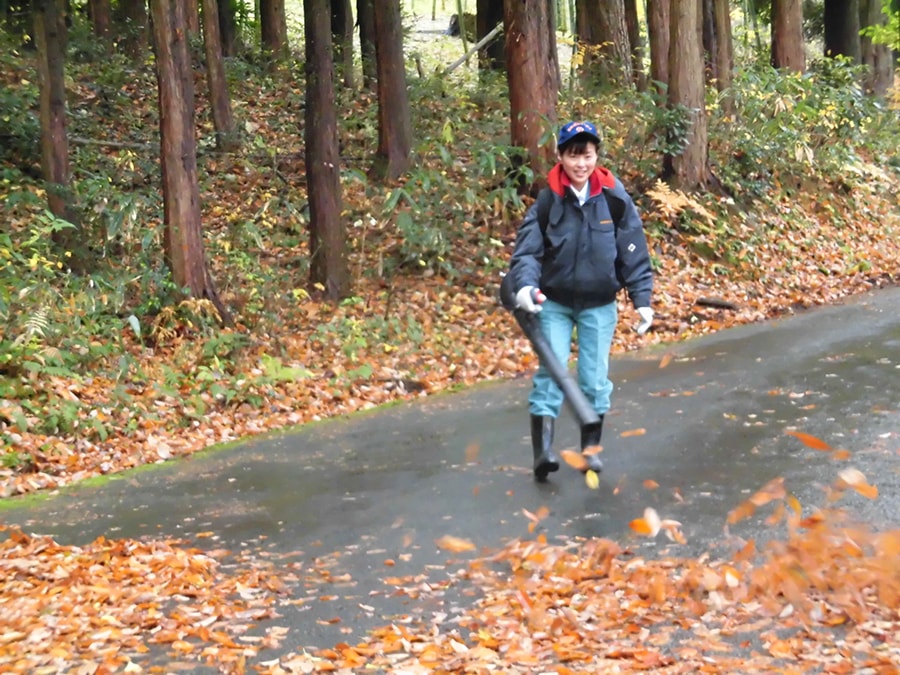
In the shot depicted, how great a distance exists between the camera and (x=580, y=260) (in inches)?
270

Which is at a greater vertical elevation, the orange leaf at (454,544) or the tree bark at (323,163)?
the tree bark at (323,163)

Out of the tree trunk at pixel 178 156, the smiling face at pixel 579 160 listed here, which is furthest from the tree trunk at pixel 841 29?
the smiling face at pixel 579 160

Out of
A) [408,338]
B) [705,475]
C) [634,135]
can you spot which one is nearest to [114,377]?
[408,338]

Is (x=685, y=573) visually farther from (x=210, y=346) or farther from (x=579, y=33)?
(x=579, y=33)

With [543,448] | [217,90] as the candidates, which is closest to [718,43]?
[217,90]

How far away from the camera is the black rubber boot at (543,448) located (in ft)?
23.1

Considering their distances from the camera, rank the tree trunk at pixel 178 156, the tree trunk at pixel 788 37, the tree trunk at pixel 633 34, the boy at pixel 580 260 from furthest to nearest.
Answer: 1. the tree trunk at pixel 633 34
2. the tree trunk at pixel 788 37
3. the tree trunk at pixel 178 156
4. the boy at pixel 580 260

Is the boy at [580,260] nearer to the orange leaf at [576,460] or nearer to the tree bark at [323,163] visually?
the orange leaf at [576,460]

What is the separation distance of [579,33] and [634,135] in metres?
6.84

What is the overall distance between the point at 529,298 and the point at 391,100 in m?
11.7

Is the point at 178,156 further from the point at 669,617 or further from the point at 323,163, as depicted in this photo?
the point at 669,617

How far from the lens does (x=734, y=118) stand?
20.8m

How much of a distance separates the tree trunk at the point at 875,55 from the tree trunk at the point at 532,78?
56.1ft

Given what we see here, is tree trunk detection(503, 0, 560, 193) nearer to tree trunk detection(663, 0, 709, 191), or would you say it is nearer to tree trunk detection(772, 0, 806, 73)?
tree trunk detection(663, 0, 709, 191)
